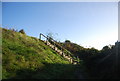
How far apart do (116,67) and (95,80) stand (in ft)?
7.16

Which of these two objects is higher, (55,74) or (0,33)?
(0,33)

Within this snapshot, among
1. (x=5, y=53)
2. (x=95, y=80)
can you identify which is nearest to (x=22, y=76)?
(x=5, y=53)

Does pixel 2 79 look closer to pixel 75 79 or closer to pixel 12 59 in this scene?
pixel 12 59

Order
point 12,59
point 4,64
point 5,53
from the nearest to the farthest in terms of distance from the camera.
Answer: point 4,64, point 12,59, point 5,53

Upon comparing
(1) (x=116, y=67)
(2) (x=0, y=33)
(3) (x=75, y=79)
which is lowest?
(3) (x=75, y=79)

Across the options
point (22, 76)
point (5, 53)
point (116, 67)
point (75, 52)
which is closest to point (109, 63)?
point (116, 67)

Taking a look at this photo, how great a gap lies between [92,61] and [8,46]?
968 cm

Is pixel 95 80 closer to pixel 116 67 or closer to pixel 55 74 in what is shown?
pixel 116 67

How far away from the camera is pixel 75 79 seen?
13133mm

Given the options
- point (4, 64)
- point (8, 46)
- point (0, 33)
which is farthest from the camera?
point (0, 33)

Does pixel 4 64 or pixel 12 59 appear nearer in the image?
pixel 4 64

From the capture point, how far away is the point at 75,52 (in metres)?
39.5

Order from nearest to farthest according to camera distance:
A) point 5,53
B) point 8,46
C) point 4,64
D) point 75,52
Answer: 1. point 4,64
2. point 5,53
3. point 8,46
4. point 75,52

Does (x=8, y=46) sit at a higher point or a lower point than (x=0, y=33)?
lower
